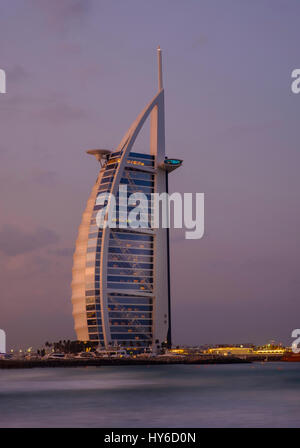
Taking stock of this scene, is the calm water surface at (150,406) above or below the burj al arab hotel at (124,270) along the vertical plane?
below

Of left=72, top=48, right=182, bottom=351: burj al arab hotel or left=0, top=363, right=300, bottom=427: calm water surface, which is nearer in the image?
left=0, top=363, right=300, bottom=427: calm water surface

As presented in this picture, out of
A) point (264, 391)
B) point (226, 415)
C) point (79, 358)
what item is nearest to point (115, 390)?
point (264, 391)

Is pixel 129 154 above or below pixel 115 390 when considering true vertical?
above

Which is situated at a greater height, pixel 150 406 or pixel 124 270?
pixel 124 270

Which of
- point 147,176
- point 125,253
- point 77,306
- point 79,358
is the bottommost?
point 79,358

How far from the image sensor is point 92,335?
18662cm

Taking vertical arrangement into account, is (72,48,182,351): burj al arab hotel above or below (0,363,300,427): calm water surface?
above

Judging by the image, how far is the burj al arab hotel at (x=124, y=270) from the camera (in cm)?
18412

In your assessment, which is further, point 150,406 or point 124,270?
point 124,270

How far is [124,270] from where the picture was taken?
613 ft

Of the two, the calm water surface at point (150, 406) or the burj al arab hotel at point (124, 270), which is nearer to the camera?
the calm water surface at point (150, 406)

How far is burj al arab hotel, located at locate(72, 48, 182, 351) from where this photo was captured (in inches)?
7249
